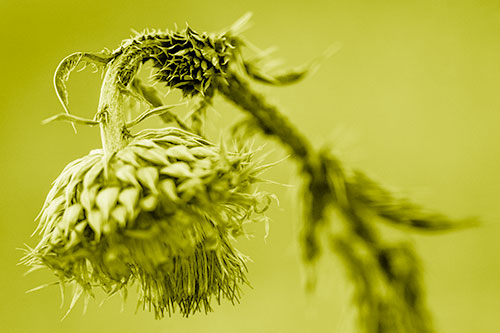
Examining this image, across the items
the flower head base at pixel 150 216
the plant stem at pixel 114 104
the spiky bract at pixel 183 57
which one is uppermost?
the spiky bract at pixel 183 57

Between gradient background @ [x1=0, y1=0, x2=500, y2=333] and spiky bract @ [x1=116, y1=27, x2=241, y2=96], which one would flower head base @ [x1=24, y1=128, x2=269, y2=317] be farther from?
gradient background @ [x1=0, y1=0, x2=500, y2=333]

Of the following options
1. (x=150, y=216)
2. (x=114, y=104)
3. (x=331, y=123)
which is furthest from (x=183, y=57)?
(x=331, y=123)

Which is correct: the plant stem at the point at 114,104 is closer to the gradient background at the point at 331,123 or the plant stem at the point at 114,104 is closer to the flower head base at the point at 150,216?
the flower head base at the point at 150,216

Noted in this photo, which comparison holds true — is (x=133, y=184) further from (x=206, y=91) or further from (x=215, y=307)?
(x=215, y=307)

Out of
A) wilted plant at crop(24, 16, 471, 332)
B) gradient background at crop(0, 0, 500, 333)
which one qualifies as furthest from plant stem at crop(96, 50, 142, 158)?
gradient background at crop(0, 0, 500, 333)

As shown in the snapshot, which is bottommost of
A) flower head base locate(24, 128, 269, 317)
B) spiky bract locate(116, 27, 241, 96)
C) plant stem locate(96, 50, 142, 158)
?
flower head base locate(24, 128, 269, 317)

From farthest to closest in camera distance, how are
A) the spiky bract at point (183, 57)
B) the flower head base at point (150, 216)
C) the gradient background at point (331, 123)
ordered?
the gradient background at point (331, 123), the spiky bract at point (183, 57), the flower head base at point (150, 216)

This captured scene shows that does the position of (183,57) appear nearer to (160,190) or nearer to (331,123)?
(160,190)

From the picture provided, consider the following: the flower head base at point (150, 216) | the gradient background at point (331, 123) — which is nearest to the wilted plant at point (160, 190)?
the flower head base at point (150, 216)
